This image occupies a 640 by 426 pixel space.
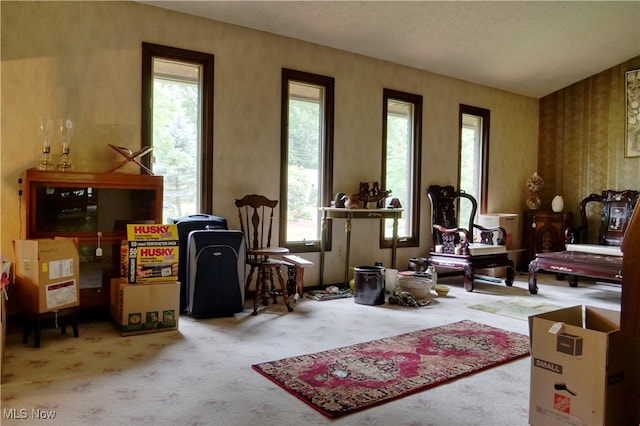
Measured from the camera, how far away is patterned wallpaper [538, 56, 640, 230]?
7143mm

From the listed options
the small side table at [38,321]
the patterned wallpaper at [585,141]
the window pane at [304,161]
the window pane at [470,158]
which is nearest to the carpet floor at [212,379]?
the small side table at [38,321]

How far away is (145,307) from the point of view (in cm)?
368

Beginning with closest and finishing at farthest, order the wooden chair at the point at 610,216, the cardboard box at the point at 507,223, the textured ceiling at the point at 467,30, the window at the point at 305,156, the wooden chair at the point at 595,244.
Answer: the textured ceiling at the point at 467,30 < the wooden chair at the point at 595,244 < the window at the point at 305,156 < the wooden chair at the point at 610,216 < the cardboard box at the point at 507,223

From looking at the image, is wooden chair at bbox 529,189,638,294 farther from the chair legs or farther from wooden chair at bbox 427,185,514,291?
the chair legs

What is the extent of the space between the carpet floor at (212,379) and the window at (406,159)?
2.30 meters

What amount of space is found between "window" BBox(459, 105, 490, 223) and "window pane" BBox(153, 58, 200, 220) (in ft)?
13.7

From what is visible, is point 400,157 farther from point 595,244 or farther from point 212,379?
point 212,379

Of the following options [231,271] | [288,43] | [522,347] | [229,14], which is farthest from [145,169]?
[522,347]

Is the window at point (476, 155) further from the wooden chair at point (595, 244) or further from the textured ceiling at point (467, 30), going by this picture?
the wooden chair at point (595, 244)

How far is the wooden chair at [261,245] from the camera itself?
4574 mm

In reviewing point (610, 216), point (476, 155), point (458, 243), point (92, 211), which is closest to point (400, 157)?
point (458, 243)

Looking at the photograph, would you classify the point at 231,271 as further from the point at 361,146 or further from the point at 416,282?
the point at 361,146

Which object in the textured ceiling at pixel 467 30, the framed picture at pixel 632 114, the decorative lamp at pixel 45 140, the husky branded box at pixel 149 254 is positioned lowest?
the husky branded box at pixel 149 254

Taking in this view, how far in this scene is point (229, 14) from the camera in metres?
4.79
